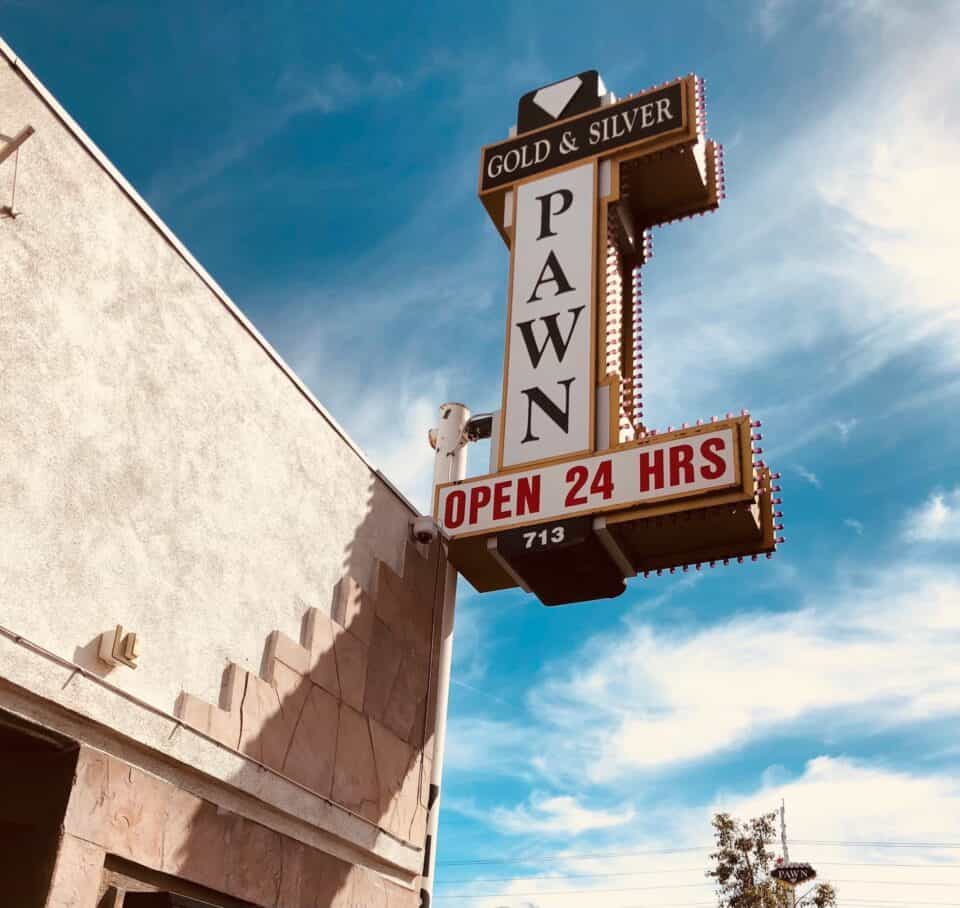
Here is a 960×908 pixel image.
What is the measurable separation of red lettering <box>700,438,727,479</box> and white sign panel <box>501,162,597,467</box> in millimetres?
1625

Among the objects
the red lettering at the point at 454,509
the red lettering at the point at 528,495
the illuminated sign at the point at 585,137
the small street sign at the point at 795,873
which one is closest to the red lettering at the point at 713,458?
the red lettering at the point at 528,495

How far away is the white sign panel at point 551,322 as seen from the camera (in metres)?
13.8

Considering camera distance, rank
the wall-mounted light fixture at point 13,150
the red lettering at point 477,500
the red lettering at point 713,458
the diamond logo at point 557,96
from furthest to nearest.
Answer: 1. the diamond logo at point 557,96
2. the red lettering at point 477,500
3. the red lettering at point 713,458
4. the wall-mounted light fixture at point 13,150

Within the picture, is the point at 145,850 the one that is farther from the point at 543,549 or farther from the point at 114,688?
the point at 543,549

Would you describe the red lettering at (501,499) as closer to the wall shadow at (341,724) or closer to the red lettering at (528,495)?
the red lettering at (528,495)

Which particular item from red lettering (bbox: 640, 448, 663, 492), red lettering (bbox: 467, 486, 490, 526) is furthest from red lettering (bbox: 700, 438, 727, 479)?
red lettering (bbox: 467, 486, 490, 526)

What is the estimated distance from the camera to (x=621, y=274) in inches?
631

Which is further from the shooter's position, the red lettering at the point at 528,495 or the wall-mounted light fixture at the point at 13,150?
the red lettering at the point at 528,495

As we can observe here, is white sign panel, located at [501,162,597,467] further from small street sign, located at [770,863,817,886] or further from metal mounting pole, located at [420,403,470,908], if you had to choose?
small street sign, located at [770,863,817,886]

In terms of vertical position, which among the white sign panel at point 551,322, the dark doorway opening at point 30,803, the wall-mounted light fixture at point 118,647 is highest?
the white sign panel at point 551,322

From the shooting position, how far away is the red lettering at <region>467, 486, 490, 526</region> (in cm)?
1330

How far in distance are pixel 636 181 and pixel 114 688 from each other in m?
11.1

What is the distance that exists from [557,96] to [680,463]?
775 centimetres

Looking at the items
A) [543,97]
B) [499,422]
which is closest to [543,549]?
[499,422]
